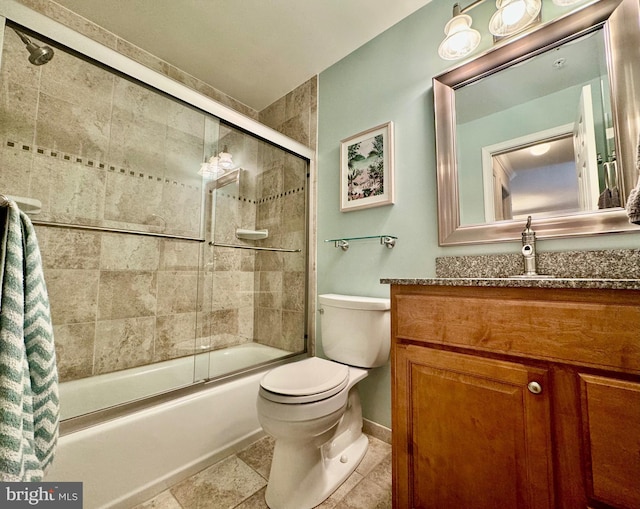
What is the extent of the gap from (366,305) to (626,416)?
2.91 ft

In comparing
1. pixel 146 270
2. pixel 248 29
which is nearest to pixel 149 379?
pixel 146 270

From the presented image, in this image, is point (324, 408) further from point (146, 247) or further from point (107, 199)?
point (107, 199)

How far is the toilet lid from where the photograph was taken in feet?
3.40

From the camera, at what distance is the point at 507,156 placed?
122cm

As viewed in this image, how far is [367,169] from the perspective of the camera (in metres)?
1.66

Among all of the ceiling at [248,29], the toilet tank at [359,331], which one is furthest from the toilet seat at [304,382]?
the ceiling at [248,29]

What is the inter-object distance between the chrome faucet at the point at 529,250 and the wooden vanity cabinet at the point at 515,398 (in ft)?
1.48

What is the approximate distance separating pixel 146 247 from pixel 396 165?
160 centimetres

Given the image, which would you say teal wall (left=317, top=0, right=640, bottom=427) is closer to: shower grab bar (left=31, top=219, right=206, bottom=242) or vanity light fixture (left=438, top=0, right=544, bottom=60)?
vanity light fixture (left=438, top=0, right=544, bottom=60)

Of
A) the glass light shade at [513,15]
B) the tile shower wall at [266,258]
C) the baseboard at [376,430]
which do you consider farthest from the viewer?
the tile shower wall at [266,258]

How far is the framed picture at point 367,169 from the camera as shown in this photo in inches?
61.7

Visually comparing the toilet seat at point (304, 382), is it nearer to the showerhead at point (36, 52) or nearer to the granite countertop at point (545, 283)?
the granite countertop at point (545, 283)

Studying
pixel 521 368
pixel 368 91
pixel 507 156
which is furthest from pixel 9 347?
pixel 368 91

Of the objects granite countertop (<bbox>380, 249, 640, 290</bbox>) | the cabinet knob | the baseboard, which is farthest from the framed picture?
the baseboard
